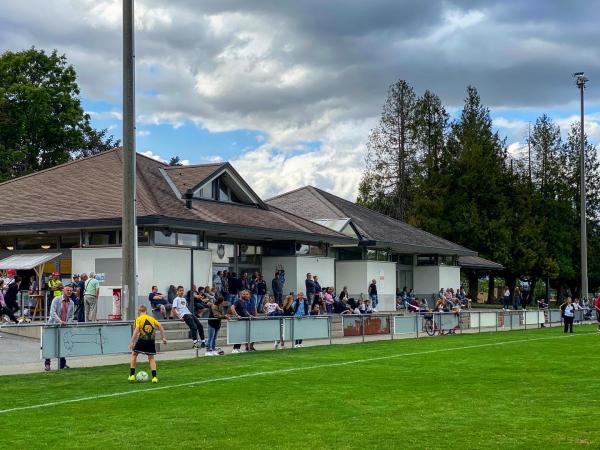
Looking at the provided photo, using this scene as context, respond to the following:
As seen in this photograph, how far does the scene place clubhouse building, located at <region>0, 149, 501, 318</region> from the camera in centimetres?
3238

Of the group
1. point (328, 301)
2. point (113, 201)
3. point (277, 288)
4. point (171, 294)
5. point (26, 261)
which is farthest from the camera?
point (328, 301)

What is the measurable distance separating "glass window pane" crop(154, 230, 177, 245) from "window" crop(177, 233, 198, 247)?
0.33m

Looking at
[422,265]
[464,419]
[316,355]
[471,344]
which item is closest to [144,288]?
[316,355]

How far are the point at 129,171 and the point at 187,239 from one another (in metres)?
12.6

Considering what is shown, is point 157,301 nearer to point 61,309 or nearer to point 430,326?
point 61,309

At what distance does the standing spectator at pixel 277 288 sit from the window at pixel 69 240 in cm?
925

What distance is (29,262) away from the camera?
103ft

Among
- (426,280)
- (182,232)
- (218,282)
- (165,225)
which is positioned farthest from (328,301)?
(426,280)

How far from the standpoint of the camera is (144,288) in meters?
31.6

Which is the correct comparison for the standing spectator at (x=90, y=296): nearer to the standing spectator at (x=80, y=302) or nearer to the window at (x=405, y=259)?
the standing spectator at (x=80, y=302)

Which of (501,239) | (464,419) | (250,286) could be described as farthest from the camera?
(501,239)

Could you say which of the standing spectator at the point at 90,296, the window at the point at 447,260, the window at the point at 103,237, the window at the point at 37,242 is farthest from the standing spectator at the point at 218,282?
the window at the point at 447,260

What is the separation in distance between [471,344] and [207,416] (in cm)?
1793

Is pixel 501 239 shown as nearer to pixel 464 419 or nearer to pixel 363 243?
pixel 363 243
